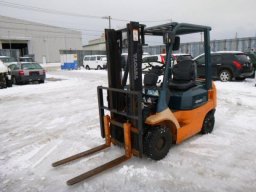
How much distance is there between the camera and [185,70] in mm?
4531

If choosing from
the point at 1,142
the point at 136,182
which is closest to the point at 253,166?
the point at 136,182

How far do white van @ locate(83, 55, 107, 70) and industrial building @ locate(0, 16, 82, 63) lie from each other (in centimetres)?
2088

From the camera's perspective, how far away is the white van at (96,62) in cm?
2611

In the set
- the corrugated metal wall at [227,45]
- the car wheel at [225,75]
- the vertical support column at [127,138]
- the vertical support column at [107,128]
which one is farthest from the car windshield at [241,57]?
the vertical support column at [127,138]

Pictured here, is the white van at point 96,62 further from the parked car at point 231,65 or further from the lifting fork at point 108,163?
the lifting fork at point 108,163

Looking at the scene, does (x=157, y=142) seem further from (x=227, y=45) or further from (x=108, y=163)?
(x=227, y=45)

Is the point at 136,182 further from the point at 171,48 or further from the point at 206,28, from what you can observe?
the point at 206,28

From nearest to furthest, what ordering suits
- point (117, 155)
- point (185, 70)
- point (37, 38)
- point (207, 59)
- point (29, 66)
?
point (117, 155) → point (185, 70) → point (207, 59) → point (29, 66) → point (37, 38)

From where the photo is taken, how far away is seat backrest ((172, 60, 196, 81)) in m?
4.51

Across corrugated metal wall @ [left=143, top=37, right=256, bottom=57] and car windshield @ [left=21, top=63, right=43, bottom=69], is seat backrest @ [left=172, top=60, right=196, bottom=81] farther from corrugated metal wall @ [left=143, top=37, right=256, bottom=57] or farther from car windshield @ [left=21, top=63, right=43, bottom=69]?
corrugated metal wall @ [left=143, top=37, right=256, bottom=57]

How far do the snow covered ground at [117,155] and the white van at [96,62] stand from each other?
19.5 m

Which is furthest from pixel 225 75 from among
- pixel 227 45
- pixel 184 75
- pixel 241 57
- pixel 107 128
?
pixel 107 128

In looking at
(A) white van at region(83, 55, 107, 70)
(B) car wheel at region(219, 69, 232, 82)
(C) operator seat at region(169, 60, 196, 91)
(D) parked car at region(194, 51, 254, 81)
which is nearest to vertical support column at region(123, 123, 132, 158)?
(C) operator seat at region(169, 60, 196, 91)

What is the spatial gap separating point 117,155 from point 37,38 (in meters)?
52.0
